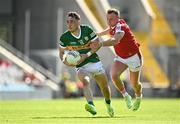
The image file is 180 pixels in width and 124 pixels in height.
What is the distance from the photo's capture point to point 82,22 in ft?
164

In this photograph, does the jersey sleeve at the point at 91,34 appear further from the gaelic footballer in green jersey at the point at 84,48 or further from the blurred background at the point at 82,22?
the blurred background at the point at 82,22

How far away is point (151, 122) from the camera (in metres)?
14.7

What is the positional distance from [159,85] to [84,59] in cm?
3320

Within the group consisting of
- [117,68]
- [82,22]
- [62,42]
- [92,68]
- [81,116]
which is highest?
[62,42]

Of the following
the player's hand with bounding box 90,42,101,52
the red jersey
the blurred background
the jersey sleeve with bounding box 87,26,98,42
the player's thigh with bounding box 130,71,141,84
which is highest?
the jersey sleeve with bounding box 87,26,98,42

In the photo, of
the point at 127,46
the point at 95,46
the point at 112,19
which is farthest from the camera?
the point at 127,46

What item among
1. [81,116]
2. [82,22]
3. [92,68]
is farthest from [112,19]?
[82,22]

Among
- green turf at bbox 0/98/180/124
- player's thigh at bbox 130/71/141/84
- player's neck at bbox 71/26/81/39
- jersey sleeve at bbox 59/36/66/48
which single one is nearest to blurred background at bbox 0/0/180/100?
green turf at bbox 0/98/180/124

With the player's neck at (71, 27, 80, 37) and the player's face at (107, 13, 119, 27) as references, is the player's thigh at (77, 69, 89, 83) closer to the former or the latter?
the player's neck at (71, 27, 80, 37)

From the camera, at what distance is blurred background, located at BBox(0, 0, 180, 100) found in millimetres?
46188

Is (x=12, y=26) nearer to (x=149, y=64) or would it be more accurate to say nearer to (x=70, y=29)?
(x=149, y=64)

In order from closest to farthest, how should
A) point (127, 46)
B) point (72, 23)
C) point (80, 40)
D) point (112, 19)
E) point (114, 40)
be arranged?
point (72, 23)
point (80, 40)
point (114, 40)
point (112, 19)
point (127, 46)

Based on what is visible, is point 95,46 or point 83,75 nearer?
point 95,46

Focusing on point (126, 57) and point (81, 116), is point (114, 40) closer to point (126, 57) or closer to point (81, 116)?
point (126, 57)
